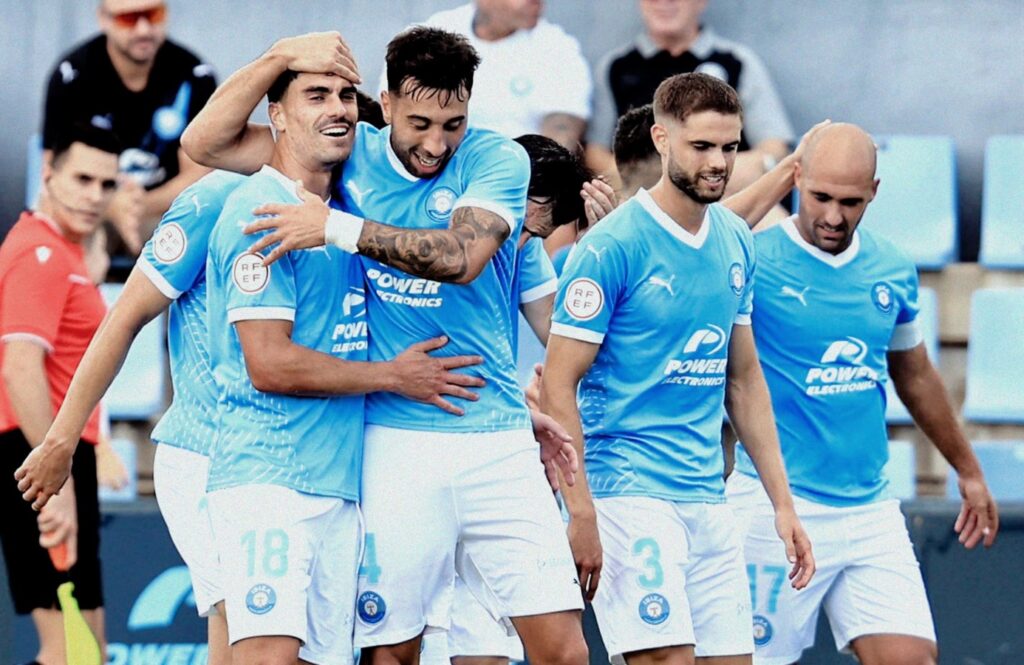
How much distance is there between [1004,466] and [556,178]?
10.9 feet

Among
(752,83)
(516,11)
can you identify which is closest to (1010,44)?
(752,83)

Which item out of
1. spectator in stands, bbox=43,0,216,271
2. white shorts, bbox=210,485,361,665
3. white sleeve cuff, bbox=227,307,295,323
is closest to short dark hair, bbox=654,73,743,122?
white sleeve cuff, bbox=227,307,295,323

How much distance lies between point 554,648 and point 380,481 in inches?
25.1

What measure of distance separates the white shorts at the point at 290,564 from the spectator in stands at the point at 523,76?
4.23m

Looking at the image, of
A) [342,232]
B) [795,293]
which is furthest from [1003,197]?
[342,232]

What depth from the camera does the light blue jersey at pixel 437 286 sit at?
5.12 meters

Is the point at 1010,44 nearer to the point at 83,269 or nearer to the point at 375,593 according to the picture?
the point at 83,269

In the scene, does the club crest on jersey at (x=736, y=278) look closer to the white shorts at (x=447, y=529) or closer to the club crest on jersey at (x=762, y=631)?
the white shorts at (x=447, y=529)

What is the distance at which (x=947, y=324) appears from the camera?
9.12m

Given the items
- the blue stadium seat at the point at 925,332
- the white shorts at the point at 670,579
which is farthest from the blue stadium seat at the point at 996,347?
the white shorts at the point at 670,579

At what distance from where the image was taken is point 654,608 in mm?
5426

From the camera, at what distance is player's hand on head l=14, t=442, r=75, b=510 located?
209 inches

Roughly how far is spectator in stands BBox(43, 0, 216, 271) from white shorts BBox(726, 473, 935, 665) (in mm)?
3890

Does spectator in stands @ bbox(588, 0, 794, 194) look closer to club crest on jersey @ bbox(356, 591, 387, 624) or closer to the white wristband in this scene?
club crest on jersey @ bbox(356, 591, 387, 624)
